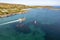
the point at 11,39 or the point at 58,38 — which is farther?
the point at 58,38

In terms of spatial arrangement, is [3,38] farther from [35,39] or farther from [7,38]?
[35,39]

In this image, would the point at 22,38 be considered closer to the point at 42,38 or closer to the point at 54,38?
the point at 42,38

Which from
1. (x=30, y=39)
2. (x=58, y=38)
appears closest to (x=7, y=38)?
(x=30, y=39)

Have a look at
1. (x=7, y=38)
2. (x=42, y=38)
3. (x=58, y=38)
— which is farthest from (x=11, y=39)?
(x=58, y=38)

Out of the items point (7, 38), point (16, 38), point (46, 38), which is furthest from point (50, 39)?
point (7, 38)

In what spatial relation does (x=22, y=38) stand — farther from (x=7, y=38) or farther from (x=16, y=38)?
(x=7, y=38)

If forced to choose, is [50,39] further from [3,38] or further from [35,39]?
[3,38]
